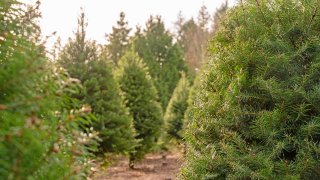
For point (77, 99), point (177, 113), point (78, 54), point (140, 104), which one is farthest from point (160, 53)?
point (77, 99)

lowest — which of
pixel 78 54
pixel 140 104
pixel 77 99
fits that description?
pixel 77 99

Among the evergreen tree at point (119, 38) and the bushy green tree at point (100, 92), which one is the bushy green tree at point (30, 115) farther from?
the evergreen tree at point (119, 38)

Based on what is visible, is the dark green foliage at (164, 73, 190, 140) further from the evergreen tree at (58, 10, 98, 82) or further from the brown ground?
the evergreen tree at (58, 10, 98, 82)

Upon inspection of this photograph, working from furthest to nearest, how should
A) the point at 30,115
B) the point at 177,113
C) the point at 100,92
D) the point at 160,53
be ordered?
the point at 160,53
the point at 177,113
the point at 100,92
the point at 30,115

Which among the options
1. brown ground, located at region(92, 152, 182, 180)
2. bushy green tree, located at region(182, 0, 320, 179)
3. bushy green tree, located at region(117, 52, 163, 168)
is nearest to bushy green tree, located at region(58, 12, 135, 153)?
brown ground, located at region(92, 152, 182, 180)

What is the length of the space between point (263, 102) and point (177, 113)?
41.7 feet

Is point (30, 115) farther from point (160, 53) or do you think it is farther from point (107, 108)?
point (160, 53)

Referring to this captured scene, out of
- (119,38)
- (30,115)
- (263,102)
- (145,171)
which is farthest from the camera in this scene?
(119,38)

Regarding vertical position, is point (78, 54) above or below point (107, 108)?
above

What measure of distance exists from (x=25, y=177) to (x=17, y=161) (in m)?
0.20

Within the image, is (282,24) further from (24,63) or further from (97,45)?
(97,45)

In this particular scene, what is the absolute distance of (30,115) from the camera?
1885 mm

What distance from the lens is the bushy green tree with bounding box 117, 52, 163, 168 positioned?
1408 cm

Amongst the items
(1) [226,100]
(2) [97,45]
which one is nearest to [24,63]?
(1) [226,100]
